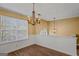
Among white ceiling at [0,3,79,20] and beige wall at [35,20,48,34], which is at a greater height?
white ceiling at [0,3,79,20]

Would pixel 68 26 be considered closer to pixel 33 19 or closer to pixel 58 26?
pixel 58 26

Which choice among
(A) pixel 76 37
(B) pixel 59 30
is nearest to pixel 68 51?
(A) pixel 76 37

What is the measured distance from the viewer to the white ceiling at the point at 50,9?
Answer: 1.91 meters

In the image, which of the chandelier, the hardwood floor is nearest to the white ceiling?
the chandelier

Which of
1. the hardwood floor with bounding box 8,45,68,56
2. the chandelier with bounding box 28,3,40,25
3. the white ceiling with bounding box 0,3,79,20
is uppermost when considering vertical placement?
the white ceiling with bounding box 0,3,79,20

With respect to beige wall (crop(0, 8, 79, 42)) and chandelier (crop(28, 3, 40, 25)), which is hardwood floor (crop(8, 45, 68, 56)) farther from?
chandelier (crop(28, 3, 40, 25))

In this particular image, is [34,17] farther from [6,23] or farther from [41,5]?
[6,23]

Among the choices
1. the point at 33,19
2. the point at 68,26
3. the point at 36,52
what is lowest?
the point at 36,52

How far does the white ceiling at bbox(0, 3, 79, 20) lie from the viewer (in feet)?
6.27

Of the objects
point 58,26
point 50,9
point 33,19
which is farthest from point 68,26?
point 33,19

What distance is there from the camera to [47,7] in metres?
1.95

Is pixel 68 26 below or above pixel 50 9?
below

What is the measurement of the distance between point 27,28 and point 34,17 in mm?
262

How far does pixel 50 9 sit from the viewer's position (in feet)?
6.41
